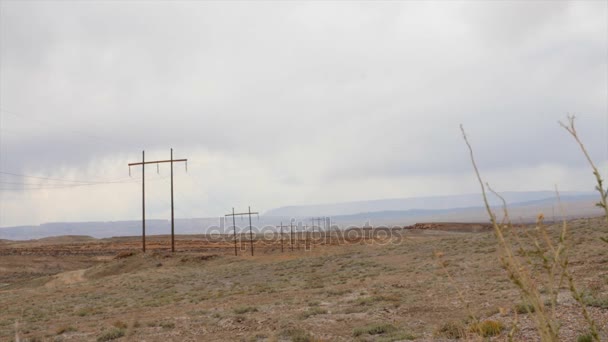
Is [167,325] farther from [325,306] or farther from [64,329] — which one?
[325,306]

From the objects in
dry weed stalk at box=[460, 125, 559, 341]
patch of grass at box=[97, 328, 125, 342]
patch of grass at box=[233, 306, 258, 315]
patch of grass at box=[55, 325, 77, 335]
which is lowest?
patch of grass at box=[55, 325, 77, 335]

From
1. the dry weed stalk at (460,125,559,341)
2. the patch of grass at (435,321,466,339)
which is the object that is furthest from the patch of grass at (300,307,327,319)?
the dry weed stalk at (460,125,559,341)

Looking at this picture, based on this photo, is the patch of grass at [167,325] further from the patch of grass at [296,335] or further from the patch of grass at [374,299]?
the patch of grass at [374,299]

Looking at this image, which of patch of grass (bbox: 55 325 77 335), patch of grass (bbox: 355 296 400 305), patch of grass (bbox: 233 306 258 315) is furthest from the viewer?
patch of grass (bbox: 233 306 258 315)

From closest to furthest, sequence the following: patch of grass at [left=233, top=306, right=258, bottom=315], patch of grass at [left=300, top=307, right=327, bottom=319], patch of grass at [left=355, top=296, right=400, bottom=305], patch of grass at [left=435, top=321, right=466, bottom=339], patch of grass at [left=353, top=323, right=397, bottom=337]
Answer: patch of grass at [left=435, top=321, right=466, bottom=339] → patch of grass at [left=353, top=323, right=397, bottom=337] → patch of grass at [left=300, top=307, right=327, bottom=319] → patch of grass at [left=355, top=296, right=400, bottom=305] → patch of grass at [left=233, top=306, right=258, bottom=315]

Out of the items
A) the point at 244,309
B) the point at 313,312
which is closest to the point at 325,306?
the point at 313,312

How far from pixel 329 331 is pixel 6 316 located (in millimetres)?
16688

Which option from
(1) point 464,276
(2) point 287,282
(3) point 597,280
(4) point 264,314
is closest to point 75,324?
(4) point 264,314

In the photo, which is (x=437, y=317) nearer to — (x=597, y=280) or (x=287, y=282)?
(x=597, y=280)

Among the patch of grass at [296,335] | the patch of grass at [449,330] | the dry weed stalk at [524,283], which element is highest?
the dry weed stalk at [524,283]

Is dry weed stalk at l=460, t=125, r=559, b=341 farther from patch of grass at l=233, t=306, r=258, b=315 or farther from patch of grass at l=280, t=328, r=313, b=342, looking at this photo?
patch of grass at l=233, t=306, r=258, b=315

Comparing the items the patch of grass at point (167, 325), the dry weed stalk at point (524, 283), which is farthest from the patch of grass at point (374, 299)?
the dry weed stalk at point (524, 283)

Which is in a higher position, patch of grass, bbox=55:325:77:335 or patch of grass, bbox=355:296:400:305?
patch of grass, bbox=355:296:400:305

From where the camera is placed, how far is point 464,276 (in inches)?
763
